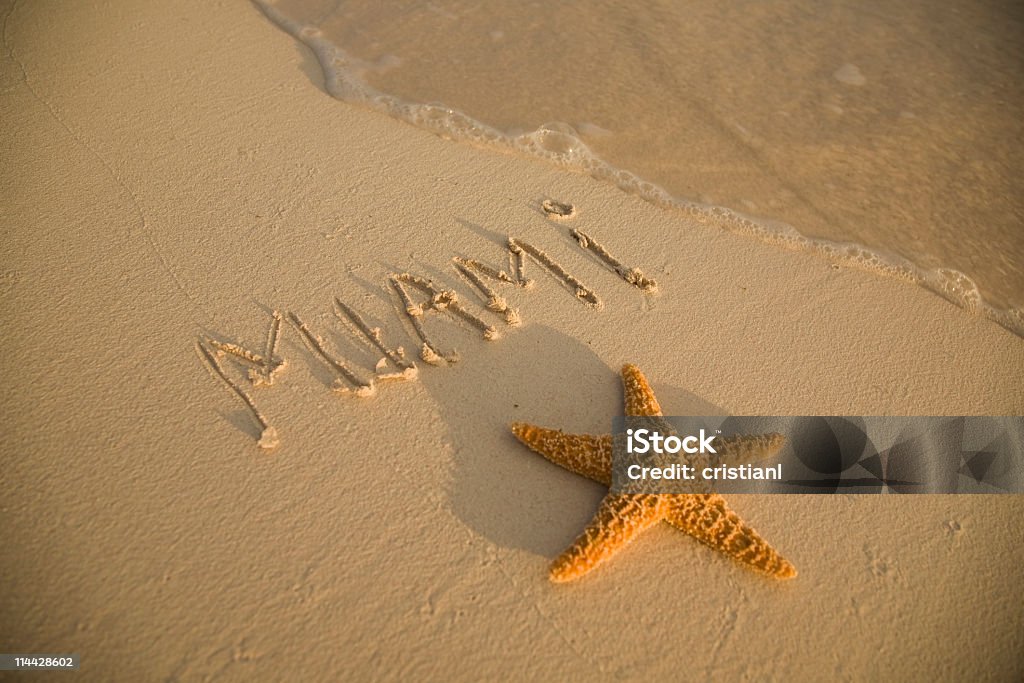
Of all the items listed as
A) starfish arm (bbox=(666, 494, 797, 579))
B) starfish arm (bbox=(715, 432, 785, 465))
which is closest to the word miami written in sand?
starfish arm (bbox=(715, 432, 785, 465))

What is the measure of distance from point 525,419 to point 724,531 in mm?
Answer: 975

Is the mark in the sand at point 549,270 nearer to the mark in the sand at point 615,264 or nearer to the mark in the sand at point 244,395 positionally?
the mark in the sand at point 615,264

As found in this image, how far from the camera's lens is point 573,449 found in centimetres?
270

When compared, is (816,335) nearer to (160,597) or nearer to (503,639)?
(503,639)

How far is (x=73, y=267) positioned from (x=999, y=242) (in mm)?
5486

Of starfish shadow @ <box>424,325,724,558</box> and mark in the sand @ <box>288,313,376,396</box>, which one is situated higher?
mark in the sand @ <box>288,313,376,396</box>

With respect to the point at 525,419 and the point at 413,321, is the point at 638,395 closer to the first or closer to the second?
the point at 525,419

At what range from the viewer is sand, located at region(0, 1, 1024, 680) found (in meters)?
2.36

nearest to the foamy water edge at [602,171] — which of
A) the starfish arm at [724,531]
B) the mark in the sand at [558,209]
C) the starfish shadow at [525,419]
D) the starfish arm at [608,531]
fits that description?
the mark in the sand at [558,209]

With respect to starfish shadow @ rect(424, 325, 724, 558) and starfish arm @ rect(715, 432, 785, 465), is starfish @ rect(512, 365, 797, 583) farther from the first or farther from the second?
starfish shadow @ rect(424, 325, 724, 558)

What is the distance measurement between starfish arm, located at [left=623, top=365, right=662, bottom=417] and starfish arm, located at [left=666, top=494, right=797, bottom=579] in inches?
17.7

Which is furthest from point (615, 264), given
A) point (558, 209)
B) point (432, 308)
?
point (432, 308)

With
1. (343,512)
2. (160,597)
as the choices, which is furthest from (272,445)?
(160,597)

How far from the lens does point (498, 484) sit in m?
2.75
